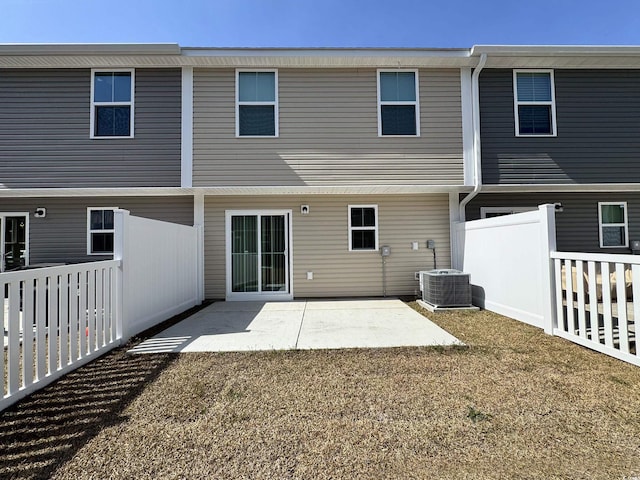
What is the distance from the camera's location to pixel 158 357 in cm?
387

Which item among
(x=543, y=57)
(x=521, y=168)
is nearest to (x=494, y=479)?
(x=521, y=168)

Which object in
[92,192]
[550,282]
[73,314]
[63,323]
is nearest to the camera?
[63,323]

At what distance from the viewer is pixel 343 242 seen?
776 cm

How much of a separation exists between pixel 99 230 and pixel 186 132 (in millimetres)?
3067

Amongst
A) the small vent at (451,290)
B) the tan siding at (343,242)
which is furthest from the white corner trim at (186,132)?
the small vent at (451,290)

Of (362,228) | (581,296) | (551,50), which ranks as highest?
(551,50)

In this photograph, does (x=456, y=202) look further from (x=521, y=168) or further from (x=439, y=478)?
(x=439, y=478)

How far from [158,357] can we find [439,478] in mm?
3278

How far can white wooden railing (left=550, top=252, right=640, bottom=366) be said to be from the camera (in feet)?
11.1

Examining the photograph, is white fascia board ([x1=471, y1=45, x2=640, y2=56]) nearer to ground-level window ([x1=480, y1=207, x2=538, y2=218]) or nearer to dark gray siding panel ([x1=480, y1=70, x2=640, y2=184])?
dark gray siding panel ([x1=480, y1=70, x2=640, y2=184])

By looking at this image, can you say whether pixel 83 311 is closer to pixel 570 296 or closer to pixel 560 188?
pixel 570 296

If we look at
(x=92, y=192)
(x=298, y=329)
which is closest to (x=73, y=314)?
(x=298, y=329)

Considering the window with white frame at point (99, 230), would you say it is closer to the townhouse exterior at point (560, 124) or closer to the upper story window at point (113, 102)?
the upper story window at point (113, 102)

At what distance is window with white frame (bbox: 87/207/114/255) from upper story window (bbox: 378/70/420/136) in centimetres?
673
